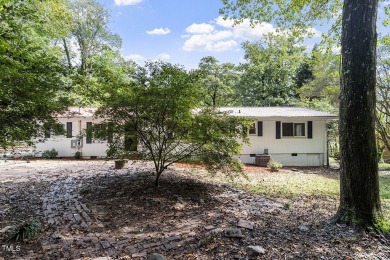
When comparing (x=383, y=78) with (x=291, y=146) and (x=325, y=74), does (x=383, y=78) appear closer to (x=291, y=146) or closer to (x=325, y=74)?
(x=325, y=74)

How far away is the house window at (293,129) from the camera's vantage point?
13609mm

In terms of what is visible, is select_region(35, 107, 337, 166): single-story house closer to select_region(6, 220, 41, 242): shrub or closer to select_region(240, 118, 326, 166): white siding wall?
select_region(240, 118, 326, 166): white siding wall

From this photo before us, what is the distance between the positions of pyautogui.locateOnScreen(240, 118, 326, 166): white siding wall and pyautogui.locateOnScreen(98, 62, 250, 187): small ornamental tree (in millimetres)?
7107

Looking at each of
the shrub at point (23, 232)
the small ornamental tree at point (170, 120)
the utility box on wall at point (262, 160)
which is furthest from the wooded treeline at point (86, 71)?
the utility box on wall at point (262, 160)

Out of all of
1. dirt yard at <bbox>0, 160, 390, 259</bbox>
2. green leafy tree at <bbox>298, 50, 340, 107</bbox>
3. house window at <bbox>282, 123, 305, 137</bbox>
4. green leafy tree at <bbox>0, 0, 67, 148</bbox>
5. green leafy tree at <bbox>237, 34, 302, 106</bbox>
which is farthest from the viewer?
green leafy tree at <bbox>237, 34, 302, 106</bbox>

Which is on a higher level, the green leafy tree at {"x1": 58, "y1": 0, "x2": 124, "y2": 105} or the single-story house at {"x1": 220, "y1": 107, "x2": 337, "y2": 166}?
the green leafy tree at {"x1": 58, "y1": 0, "x2": 124, "y2": 105}

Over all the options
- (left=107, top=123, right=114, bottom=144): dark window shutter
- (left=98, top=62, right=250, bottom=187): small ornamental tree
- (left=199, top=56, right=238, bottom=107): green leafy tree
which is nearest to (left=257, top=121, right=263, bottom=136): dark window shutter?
(left=98, top=62, right=250, bottom=187): small ornamental tree

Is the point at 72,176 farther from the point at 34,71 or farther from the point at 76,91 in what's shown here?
the point at 34,71

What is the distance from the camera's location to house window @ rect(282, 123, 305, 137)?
44.7 ft

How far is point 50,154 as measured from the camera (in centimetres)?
1398

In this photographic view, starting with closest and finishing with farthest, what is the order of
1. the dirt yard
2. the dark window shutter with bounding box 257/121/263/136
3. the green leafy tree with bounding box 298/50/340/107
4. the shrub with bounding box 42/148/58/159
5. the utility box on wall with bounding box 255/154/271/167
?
the dirt yard
the green leafy tree with bounding box 298/50/340/107
the utility box on wall with bounding box 255/154/271/167
the dark window shutter with bounding box 257/121/263/136
the shrub with bounding box 42/148/58/159

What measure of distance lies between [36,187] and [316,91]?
16317 millimetres

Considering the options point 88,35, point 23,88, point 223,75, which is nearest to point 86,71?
point 23,88

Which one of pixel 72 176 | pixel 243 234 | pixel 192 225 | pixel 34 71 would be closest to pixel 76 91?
pixel 34 71
